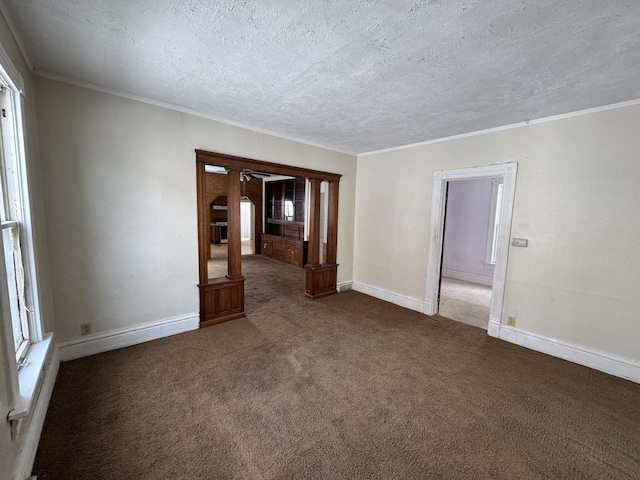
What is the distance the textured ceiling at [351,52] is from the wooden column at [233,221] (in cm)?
84

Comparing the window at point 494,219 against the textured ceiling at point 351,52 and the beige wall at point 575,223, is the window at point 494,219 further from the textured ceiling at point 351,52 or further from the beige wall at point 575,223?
the textured ceiling at point 351,52

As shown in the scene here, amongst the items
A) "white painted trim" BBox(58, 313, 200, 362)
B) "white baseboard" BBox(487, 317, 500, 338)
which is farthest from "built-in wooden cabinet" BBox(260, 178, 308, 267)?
"white baseboard" BBox(487, 317, 500, 338)

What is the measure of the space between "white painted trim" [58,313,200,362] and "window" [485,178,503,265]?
18.3 feet

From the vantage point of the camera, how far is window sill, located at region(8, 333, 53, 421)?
4.23 feet

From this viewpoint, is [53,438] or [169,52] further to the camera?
[169,52]

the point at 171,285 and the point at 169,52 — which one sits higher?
the point at 169,52

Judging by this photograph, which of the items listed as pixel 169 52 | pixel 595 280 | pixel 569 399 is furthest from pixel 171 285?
pixel 595 280

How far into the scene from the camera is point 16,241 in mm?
1797

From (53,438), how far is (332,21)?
298 cm

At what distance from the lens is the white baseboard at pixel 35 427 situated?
1.32 m

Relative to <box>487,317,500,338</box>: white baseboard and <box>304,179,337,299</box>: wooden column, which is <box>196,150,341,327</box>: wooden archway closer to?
<box>304,179,337,299</box>: wooden column

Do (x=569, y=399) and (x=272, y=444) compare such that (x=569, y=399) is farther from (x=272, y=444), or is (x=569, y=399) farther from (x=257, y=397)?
(x=257, y=397)

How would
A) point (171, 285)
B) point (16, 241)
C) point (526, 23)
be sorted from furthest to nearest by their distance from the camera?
point (171, 285) → point (16, 241) → point (526, 23)

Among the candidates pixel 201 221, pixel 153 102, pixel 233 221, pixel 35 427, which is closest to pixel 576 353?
pixel 233 221
